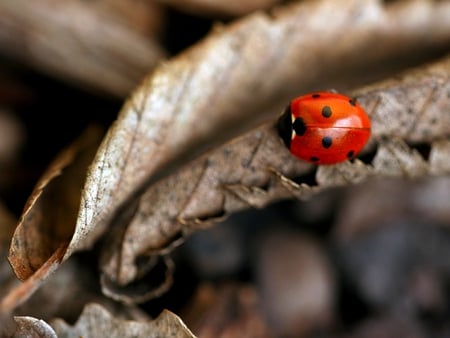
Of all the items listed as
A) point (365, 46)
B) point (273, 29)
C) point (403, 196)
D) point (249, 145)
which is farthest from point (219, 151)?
point (403, 196)

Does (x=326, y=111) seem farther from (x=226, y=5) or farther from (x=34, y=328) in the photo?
(x=34, y=328)

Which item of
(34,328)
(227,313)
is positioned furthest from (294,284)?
(34,328)

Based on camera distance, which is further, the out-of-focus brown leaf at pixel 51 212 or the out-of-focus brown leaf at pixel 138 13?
the out-of-focus brown leaf at pixel 138 13

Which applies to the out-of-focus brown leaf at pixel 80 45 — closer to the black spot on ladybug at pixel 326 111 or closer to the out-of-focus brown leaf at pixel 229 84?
the out-of-focus brown leaf at pixel 229 84

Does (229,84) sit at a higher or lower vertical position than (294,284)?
higher

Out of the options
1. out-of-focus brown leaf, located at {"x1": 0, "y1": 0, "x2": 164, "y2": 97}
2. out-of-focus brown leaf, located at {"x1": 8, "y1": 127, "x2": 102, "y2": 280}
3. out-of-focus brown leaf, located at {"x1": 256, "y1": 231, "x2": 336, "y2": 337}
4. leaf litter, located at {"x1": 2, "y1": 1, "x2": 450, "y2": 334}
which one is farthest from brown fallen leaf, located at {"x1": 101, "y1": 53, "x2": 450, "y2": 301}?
out-of-focus brown leaf, located at {"x1": 0, "y1": 0, "x2": 164, "y2": 97}

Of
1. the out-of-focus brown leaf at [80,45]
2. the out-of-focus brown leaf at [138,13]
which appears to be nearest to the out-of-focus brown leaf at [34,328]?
the out-of-focus brown leaf at [80,45]

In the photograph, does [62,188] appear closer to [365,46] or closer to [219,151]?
[219,151]

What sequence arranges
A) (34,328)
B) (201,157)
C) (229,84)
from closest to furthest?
1. (34,328)
2. (201,157)
3. (229,84)
